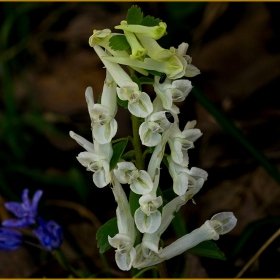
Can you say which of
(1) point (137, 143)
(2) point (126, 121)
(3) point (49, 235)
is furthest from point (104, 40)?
(2) point (126, 121)

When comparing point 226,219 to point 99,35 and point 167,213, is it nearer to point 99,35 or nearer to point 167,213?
point 167,213

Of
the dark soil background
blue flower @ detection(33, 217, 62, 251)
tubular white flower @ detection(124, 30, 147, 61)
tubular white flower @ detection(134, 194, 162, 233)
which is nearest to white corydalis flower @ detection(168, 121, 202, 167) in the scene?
tubular white flower @ detection(134, 194, 162, 233)

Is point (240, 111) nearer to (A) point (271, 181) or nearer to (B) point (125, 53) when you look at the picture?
(A) point (271, 181)

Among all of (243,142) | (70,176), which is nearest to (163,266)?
(243,142)

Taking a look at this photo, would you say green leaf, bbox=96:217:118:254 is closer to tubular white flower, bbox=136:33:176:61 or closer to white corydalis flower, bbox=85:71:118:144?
white corydalis flower, bbox=85:71:118:144

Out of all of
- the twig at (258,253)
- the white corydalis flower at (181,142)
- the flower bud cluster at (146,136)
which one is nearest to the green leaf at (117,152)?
the flower bud cluster at (146,136)

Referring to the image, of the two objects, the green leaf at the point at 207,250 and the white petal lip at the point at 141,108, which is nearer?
the white petal lip at the point at 141,108

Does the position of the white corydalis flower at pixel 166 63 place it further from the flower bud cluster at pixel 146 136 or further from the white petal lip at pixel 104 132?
the white petal lip at pixel 104 132
